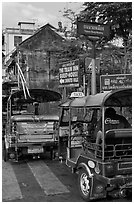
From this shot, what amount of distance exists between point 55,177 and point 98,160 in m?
2.32

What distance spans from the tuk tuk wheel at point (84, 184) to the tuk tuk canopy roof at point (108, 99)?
137cm

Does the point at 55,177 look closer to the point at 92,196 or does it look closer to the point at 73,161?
the point at 73,161

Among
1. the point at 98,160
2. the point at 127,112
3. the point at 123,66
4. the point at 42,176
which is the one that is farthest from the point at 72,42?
the point at 98,160

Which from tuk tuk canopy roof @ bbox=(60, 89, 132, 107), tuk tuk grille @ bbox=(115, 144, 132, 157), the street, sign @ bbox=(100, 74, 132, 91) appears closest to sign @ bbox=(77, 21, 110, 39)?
sign @ bbox=(100, 74, 132, 91)

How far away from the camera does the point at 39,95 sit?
10906 millimetres

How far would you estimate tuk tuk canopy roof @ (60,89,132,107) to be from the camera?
5094 mm

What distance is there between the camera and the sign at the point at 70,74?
10.4 meters

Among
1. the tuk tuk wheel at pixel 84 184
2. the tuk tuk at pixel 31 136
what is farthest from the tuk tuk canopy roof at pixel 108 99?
the tuk tuk at pixel 31 136

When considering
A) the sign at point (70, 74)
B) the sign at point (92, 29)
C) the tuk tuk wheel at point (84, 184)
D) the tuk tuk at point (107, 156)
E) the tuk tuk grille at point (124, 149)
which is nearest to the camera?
the tuk tuk at point (107, 156)

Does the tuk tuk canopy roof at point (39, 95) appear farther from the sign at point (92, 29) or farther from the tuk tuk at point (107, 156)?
the tuk tuk at point (107, 156)

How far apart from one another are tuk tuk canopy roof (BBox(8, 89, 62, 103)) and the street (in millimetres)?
2512

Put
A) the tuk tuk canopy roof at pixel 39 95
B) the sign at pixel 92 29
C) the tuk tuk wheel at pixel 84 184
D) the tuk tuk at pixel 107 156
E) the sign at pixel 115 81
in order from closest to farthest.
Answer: the tuk tuk at pixel 107 156 → the tuk tuk wheel at pixel 84 184 → the sign at pixel 92 29 → the sign at pixel 115 81 → the tuk tuk canopy roof at pixel 39 95

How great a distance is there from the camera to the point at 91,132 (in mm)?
7227

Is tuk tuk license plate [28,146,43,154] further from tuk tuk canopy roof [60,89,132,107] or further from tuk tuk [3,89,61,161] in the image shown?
tuk tuk canopy roof [60,89,132,107]
